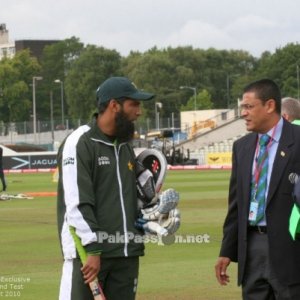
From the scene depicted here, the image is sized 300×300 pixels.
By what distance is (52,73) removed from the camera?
493ft

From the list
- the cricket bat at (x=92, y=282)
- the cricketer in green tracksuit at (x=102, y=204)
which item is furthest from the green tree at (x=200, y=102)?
the cricket bat at (x=92, y=282)

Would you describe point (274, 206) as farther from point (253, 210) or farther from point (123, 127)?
point (123, 127)

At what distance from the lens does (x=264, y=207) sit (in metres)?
7.37

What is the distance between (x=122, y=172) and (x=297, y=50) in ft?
420

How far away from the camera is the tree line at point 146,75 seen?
128 meters

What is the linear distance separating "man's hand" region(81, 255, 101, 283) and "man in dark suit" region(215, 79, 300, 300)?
106 cm

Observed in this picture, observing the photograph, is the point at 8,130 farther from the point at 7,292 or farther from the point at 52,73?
the point at 7,292

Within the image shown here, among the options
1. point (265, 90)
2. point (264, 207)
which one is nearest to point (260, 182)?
point (264, 207)

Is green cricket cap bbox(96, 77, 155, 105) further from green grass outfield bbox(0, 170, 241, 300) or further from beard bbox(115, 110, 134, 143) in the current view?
green grass outfield bbox(0, 170, 241, 300)

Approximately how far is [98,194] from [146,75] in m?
127

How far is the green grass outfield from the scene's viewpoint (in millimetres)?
12070

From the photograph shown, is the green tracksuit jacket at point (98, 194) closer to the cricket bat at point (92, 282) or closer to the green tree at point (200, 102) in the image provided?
the cricket bat at point (92, 282)

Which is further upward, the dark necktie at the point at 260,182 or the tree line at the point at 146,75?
the tree line at the point at 146,75

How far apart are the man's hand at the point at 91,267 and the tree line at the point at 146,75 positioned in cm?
11066
